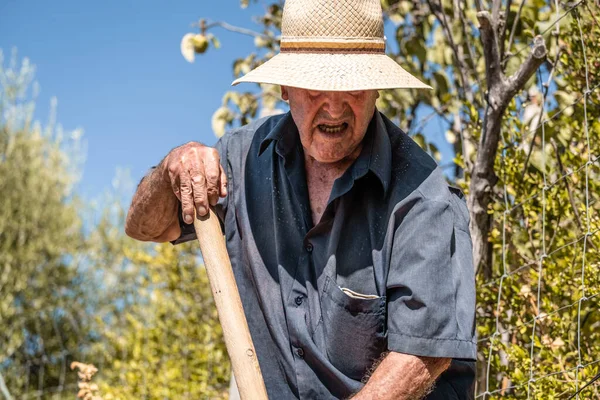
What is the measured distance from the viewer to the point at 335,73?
216cm

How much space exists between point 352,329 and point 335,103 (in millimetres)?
604

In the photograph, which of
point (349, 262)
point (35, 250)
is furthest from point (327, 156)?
point (35, 250)

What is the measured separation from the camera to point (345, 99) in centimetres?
221

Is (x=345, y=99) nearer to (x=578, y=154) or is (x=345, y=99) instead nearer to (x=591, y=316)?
(x=578, y=154)

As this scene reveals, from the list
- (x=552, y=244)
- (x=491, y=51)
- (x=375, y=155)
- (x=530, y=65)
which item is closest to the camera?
(x=375, y=155)

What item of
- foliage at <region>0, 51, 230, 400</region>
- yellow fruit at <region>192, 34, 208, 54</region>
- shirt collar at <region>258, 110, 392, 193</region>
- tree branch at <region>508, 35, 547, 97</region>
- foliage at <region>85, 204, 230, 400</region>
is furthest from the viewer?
foliage at <region>0, 51, 230, 400</region>

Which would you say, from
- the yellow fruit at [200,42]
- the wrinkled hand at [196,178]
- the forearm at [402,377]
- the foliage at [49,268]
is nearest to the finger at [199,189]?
the wrinkled hand at [196,178]

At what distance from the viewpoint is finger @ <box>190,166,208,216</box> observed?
7.71 ft

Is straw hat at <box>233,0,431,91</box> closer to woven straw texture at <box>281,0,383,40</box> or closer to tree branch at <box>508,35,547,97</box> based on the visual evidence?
woven straw texture at <box>281,0,383,40</box>

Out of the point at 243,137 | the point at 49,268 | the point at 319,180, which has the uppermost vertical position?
the point at 243,137

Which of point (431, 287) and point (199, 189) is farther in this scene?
point (199, 189)

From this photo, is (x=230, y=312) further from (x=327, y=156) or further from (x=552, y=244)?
(x=552, y=244)

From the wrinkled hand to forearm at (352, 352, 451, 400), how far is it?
0.64m

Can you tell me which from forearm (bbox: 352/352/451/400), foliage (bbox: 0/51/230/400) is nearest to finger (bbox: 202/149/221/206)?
forearm (bbox: 352/352/451/400)
